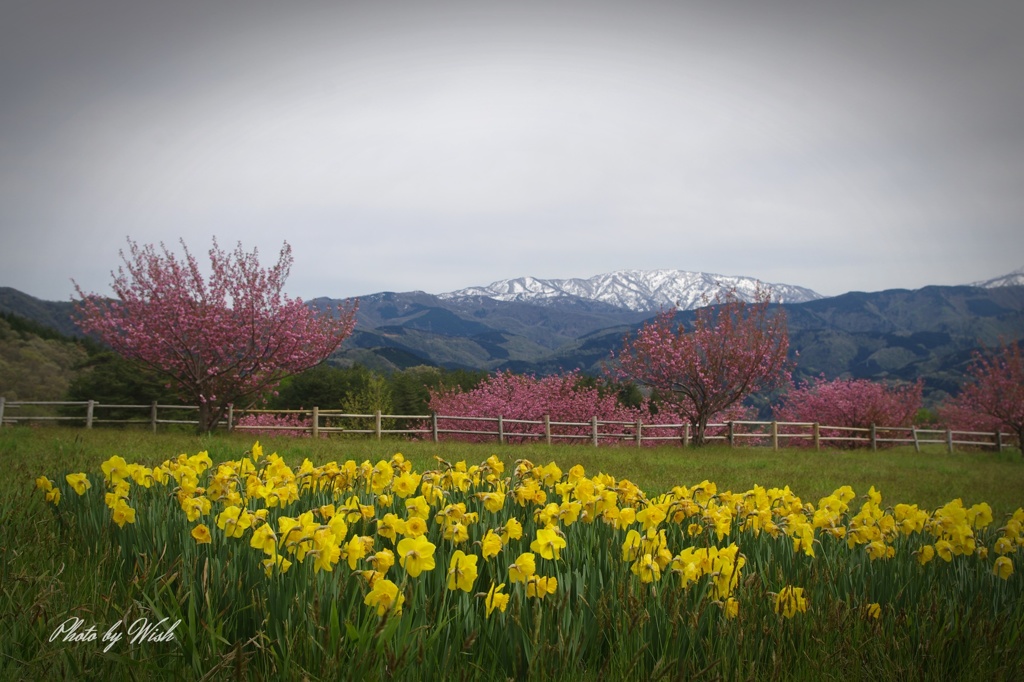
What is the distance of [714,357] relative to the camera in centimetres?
2120

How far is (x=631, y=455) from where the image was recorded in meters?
17.0

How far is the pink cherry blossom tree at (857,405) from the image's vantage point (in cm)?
3142

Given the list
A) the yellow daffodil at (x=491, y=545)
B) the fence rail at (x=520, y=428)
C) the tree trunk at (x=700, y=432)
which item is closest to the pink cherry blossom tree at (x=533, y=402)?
the fence rail at (x=520, y=428)

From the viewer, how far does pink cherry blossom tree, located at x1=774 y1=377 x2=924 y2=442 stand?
31422mm

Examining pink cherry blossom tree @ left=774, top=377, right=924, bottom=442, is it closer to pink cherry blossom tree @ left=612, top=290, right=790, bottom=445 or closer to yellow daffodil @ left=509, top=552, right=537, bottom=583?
pink cherry blossom tree @ left=612, top=290, right=790, bottom=445

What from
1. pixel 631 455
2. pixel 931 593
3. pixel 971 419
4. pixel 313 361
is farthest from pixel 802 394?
pixel 931 593

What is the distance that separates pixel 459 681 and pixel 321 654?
0.51 metres

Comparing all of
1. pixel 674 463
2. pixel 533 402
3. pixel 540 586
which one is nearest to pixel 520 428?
pixel 533 402

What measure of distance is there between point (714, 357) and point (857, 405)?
→ 14.5m

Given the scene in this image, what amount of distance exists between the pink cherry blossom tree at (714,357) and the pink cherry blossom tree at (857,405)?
11.2 meters

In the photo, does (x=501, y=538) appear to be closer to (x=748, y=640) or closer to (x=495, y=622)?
(x=495, y=622)

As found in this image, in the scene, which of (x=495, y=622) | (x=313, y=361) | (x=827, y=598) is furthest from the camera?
(x=313, y=361)

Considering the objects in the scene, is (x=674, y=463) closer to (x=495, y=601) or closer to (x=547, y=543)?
(x=547, y=543)

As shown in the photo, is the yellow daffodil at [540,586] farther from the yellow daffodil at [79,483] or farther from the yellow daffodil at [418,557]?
the yellow daffodil at [79,483]
